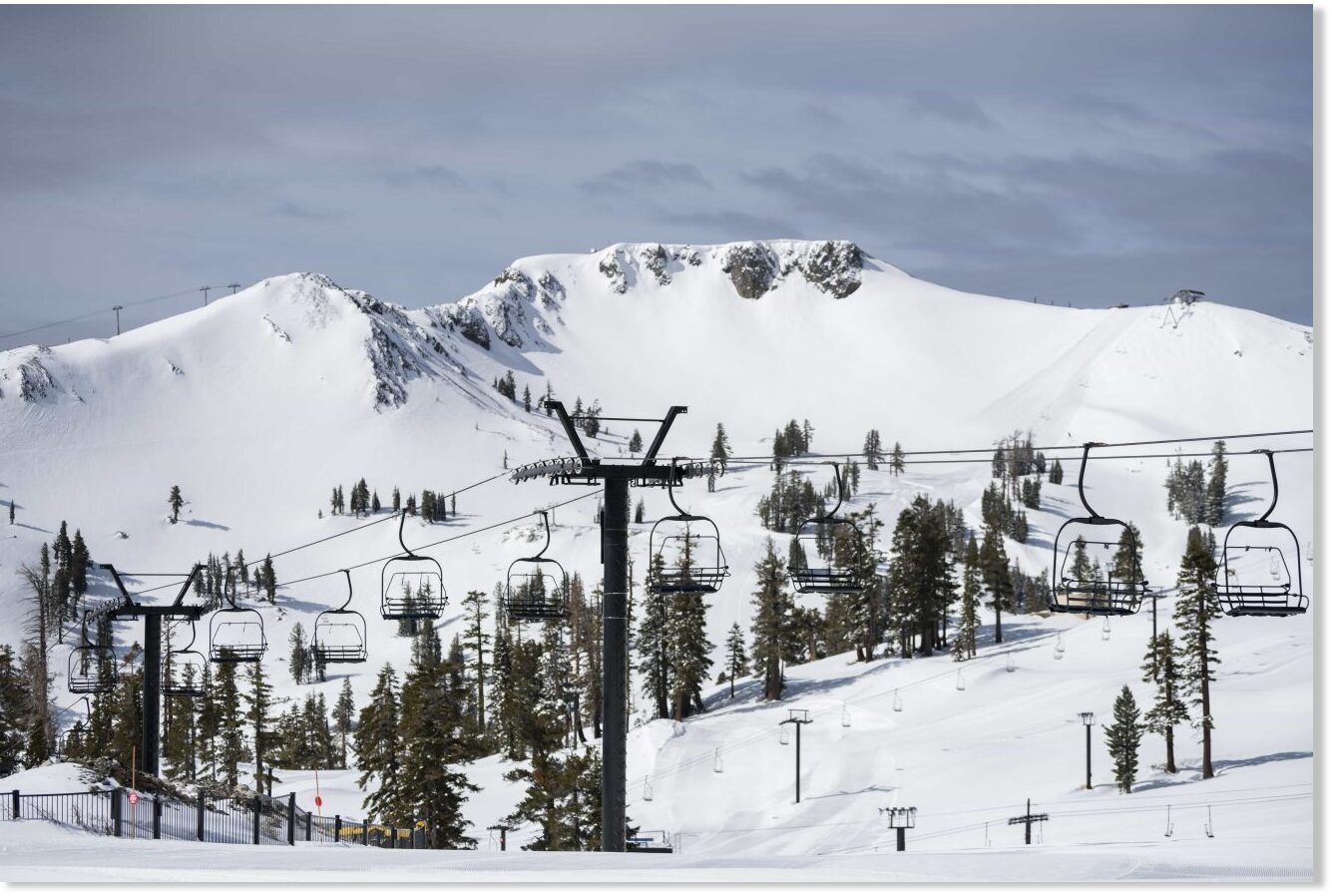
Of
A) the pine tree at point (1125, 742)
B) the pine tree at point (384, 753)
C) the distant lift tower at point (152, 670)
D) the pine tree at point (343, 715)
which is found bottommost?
the pine tree at point (343, 715)

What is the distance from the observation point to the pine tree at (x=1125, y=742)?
54.3m

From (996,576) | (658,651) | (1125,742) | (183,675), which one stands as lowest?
(1125,742)

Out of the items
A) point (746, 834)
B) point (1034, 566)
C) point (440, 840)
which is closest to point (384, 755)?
point (440, 840)

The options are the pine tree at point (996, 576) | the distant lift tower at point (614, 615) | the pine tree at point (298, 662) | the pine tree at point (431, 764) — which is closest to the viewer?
the distant lift tower at point (614, 615)

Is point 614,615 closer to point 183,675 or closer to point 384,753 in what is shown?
point 384,753

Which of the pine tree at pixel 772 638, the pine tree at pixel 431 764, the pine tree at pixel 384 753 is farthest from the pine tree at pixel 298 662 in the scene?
the pine tree at pixel 431 764

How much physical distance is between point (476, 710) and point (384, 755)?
53.2 metres

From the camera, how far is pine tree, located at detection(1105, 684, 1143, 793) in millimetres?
54344

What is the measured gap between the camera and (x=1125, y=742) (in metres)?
54.4

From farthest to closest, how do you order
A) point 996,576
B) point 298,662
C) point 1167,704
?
point 298,662
point 996,576
point 1167,704

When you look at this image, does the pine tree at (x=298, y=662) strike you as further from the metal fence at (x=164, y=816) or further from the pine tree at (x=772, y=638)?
the metal fence at (x=164, y=816)

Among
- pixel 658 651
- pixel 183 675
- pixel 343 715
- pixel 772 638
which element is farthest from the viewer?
pixel 343 715

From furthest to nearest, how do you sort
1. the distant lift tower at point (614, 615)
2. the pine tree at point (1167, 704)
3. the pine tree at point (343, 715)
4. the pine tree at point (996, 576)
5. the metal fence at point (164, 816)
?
1. the pine tree at point (343, 715)
2. the pine tree at point (996, 576)
3. the pine tree at point (1167, 704)
4. the metal fence at point (164, 816)
5. the distant lift tower at point (614, 615)

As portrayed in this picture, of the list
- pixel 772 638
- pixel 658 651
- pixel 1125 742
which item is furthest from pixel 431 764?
pixel 772 638
